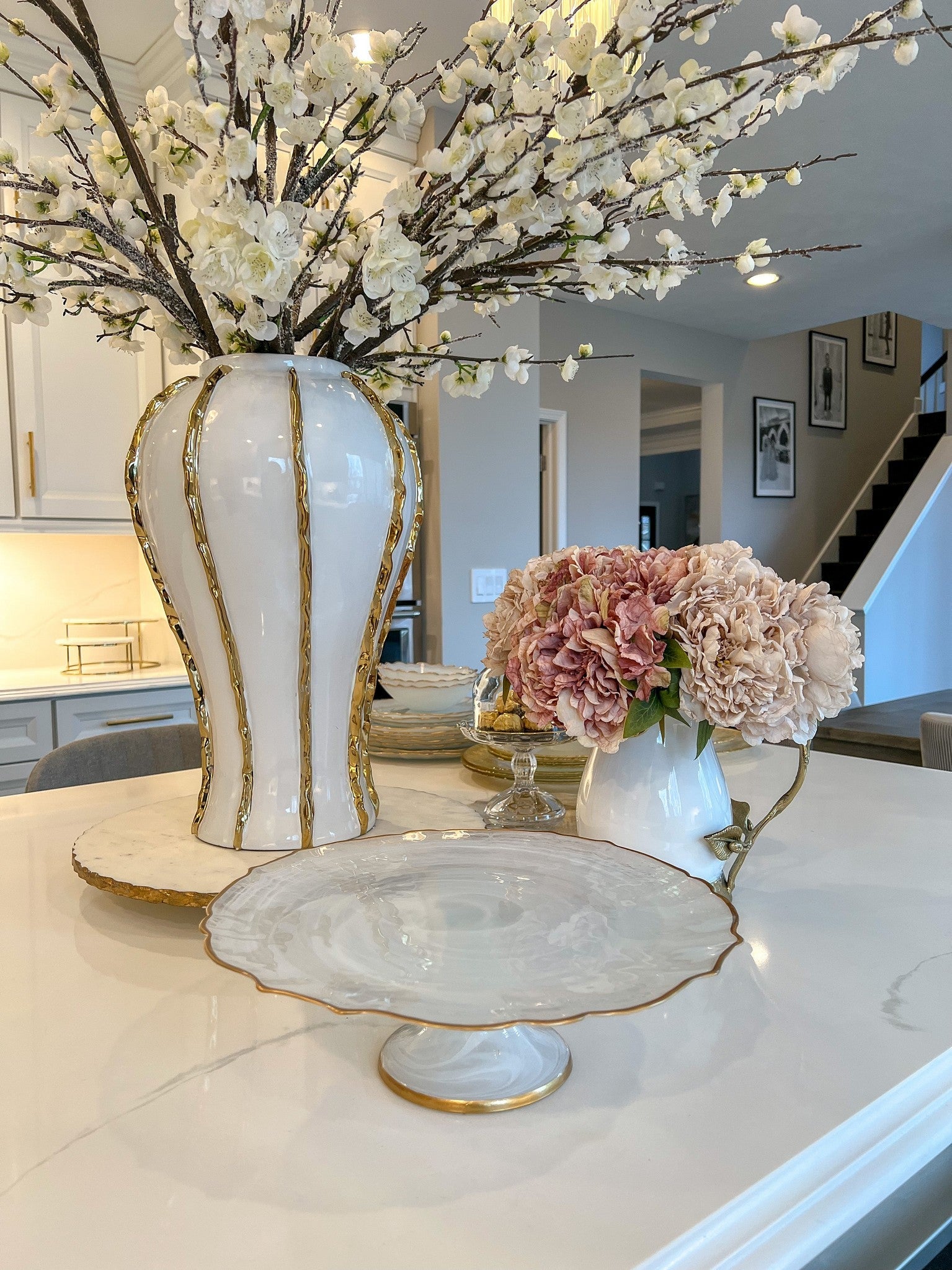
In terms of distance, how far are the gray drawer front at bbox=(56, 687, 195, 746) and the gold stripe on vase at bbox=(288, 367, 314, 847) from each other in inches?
74.0

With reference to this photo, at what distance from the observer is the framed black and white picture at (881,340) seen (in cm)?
773

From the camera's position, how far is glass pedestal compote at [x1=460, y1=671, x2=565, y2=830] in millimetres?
880

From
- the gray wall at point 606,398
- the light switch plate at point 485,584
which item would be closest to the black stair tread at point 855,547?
the gray wall at point 606,398

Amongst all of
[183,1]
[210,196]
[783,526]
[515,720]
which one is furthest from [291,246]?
[783,526]

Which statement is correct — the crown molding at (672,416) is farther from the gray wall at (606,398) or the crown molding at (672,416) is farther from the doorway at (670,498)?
the doorway at (670,498)

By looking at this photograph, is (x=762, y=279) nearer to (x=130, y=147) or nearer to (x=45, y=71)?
(x=45, y=71)

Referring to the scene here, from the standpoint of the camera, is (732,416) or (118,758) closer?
(118,758)

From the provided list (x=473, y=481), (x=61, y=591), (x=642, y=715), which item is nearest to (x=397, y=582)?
→ (x=642, y=715)

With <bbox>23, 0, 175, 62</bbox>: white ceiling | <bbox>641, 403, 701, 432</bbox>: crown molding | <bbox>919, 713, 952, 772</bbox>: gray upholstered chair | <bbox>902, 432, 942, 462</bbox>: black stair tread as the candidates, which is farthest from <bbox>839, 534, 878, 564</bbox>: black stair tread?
<bbox>23, 0, 175, 62</bbox>: white ceiling

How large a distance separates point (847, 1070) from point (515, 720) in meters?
0.47

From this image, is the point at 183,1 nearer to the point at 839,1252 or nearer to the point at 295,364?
the point at 295,364

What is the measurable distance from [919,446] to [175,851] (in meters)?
8.44

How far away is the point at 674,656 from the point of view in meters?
0.67

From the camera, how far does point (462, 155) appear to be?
0.70 meters
